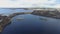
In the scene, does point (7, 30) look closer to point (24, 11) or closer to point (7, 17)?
point (7, 17)

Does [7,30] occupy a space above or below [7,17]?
below

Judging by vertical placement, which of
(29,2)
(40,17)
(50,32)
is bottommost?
(50,32)

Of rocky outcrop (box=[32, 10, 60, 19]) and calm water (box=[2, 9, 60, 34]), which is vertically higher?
rocky outcrop (box=[32, 10, 60, 19])

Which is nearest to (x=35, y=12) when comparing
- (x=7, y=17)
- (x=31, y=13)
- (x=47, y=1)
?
(x=31, y=13)

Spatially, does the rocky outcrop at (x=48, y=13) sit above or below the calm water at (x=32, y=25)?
above

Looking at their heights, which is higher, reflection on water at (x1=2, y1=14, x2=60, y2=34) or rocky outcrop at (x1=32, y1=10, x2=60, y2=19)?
rocky outcrop at (x1=32, y1=10, x2=60, y2=19)
